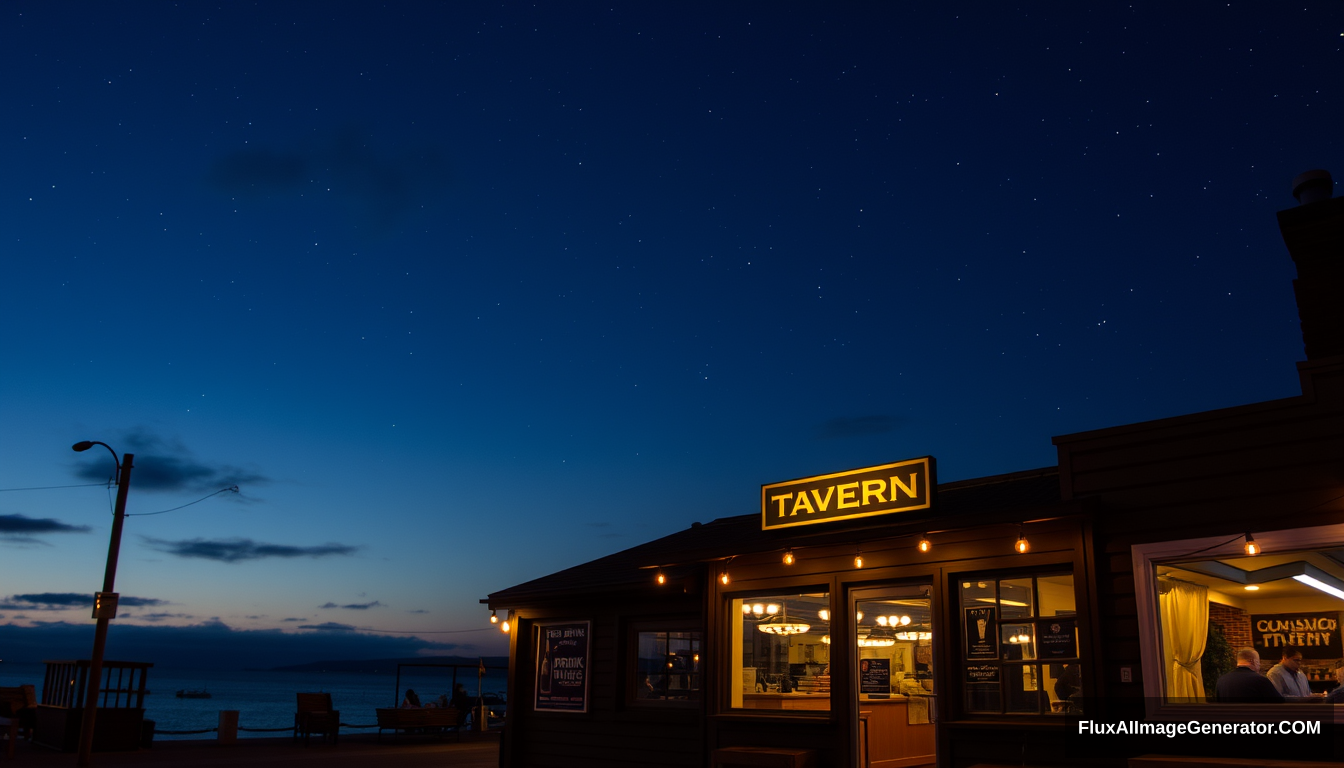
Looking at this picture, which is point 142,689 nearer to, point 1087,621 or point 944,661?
point 944,661

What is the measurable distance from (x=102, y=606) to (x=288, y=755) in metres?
5.17

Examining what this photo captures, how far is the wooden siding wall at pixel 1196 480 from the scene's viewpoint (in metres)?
7.85

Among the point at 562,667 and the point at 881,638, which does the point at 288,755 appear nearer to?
the point at 562,667

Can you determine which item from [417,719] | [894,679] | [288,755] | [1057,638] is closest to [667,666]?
[894,679]

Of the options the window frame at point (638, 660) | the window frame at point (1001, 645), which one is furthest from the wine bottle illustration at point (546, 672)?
the window frame at point (1001, 645)

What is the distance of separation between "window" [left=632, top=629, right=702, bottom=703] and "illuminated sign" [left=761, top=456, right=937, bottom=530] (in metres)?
2.44

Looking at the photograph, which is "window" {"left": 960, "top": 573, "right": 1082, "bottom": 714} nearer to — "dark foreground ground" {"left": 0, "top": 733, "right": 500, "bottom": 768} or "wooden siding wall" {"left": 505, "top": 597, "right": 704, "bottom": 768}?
"wooden siding wall" {"left": 505, "top": 597, "right": 704, "bottom": 768}

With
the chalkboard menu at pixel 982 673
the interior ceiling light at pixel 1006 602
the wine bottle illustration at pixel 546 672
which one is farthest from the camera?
the wine bottle illustration at pixel 546 672

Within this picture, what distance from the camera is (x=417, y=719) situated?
2438 cm

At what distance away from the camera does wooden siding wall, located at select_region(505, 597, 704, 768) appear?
41.8 feet

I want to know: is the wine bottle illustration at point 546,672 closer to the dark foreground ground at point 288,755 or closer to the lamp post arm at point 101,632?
the dark foreground ground at point 288,755

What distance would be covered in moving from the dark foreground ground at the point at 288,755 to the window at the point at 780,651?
6805 millimetres

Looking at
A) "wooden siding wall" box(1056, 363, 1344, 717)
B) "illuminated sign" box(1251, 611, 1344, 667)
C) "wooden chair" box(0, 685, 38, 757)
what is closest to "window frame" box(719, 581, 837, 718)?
"wooden siding wall" box(1056, 363, 1344, 717)

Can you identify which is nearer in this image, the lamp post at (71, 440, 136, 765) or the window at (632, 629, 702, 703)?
the window at (632, 629, 702, 703)
